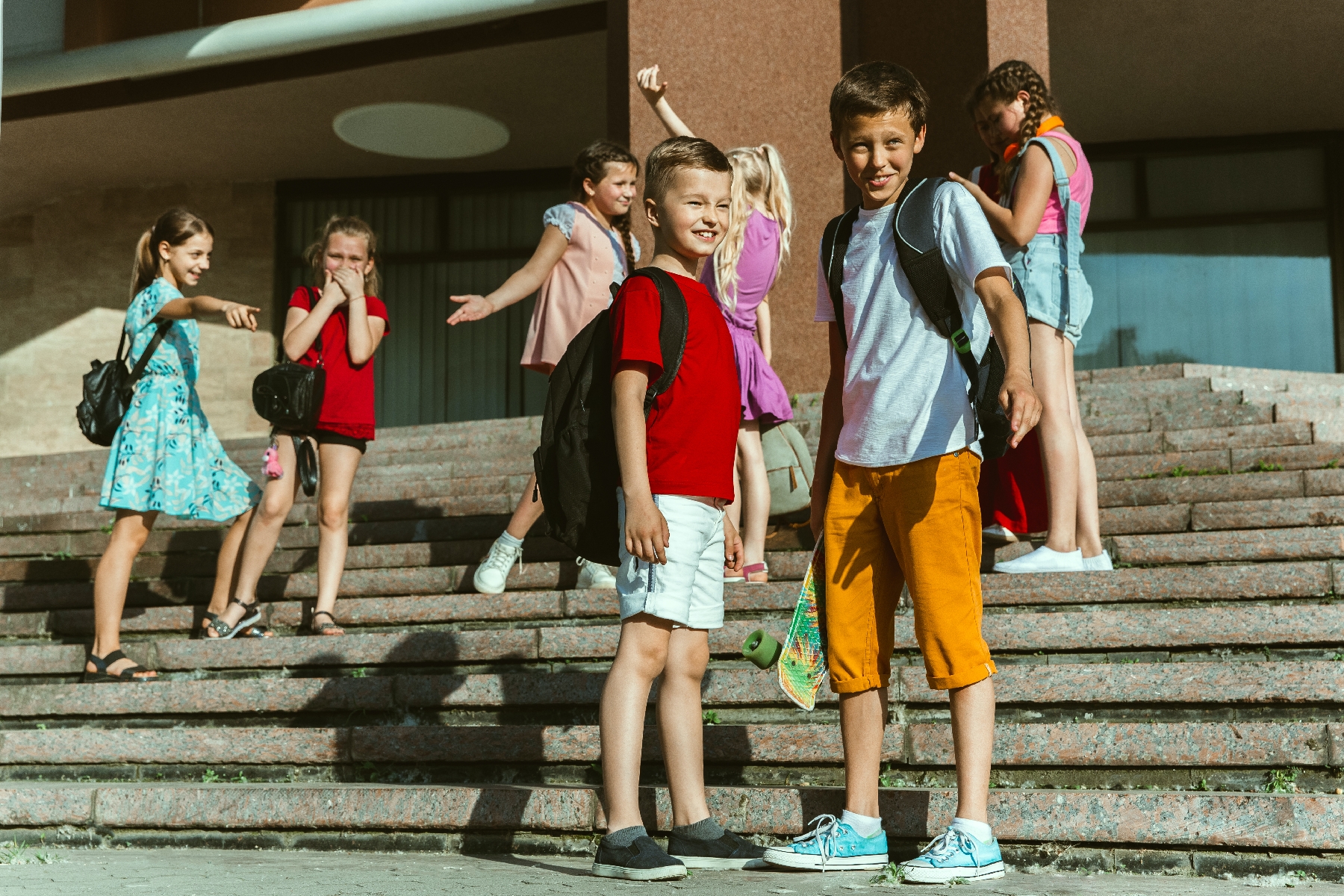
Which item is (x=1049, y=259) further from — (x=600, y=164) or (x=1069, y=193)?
(x=600, y=164)

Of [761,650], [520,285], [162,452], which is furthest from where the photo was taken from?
[162,452]

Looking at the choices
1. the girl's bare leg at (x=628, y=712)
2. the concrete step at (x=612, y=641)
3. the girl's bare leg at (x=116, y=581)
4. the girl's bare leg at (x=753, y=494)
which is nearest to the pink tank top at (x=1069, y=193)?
the girl's bare leg at (x=753, y=494)

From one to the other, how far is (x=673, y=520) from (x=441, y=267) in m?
13.3

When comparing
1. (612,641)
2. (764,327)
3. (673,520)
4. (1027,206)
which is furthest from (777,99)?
(673,520)

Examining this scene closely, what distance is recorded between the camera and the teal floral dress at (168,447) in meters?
5.11

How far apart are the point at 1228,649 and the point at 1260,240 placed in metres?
11.4

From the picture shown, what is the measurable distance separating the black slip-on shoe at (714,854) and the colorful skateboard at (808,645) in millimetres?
388

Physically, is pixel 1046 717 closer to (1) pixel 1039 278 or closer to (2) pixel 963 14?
(1) pixel 1039 278

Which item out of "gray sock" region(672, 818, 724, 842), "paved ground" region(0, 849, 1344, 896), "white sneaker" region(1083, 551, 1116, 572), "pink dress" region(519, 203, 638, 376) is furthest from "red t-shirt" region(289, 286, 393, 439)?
"white sneaker" region(1083, 551, 1116, 572)

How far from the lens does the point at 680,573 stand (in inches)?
122

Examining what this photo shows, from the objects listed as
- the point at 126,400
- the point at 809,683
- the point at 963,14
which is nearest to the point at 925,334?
the point at 809,683

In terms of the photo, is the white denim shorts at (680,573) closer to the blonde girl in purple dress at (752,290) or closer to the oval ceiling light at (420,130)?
the blonde girl in purple dress at (752,290)

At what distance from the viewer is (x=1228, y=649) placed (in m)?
3.89

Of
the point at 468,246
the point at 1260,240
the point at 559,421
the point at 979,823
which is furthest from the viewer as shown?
the point at 468,246
